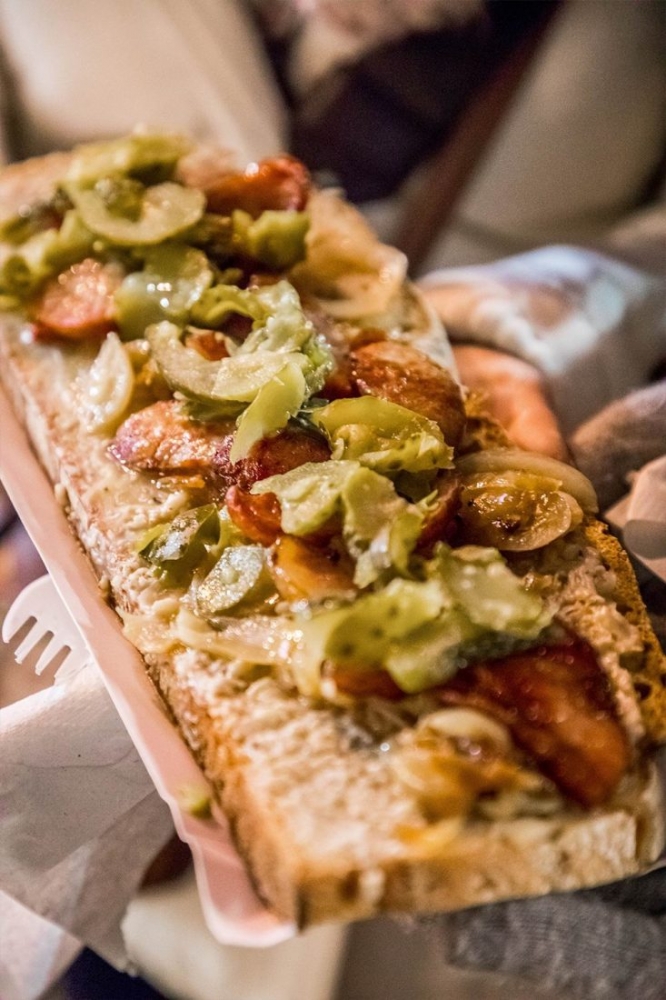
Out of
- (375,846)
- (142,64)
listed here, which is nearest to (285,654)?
(375,846)

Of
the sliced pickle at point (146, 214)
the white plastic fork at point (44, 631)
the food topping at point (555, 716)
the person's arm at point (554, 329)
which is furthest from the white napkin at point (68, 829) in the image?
the person's arm at point (554, 329)

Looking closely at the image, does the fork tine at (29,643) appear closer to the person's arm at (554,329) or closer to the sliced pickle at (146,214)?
the sliced pickle at (146,214)

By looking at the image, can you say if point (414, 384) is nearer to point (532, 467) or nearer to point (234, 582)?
point (532, 467)

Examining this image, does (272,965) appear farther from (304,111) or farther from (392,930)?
(304,111)

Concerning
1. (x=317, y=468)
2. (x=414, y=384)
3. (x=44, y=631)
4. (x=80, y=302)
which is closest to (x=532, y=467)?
(x=414, y=384)

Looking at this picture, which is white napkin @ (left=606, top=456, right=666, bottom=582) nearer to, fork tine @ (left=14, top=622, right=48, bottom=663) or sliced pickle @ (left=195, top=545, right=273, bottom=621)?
sliced pickle @ (left=195, top=545, right=273, bottom=621)
